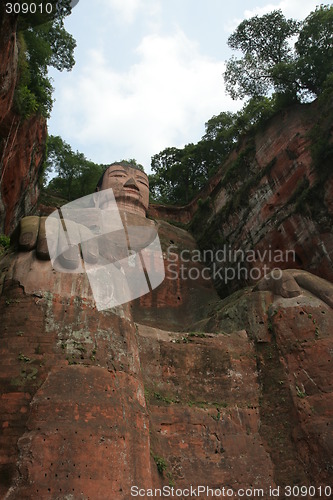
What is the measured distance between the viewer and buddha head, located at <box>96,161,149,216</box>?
79.2ft

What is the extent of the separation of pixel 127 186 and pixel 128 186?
0.05m

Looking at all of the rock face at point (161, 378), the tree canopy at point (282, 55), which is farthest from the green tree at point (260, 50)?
the rock face at point (161, 378)

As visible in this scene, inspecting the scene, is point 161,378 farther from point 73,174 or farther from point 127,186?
point 73,174

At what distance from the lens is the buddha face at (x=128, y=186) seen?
2414cm

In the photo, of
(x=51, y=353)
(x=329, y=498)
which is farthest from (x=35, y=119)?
(x=329, y=498)

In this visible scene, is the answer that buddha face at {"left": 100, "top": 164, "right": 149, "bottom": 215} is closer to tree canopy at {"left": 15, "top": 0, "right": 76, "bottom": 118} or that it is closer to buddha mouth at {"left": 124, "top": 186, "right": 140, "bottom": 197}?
buddha mouth at {"left": 124, "top": 186, "right": 140, "bottom": 197}

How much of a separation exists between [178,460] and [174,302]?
10450mm

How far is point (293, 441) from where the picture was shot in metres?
10.2

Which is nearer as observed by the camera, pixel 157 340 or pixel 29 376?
pixel 29 376

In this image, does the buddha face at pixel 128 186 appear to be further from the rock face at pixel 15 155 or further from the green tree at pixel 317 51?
the green tree at pixel 317 51

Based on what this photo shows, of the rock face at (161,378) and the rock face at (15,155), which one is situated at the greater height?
the rock face at (15,155)

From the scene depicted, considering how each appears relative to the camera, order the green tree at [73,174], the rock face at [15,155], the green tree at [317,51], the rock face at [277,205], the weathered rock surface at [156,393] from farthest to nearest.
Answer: the green tree at [73,174]
the green tree at [317,51]
the rock face at [277,205]
the rock face at [15,155]
the weathered rock surface at [156,393]

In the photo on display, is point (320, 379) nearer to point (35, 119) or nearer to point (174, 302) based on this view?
point (174, 302)

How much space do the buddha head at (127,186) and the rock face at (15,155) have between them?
6662 mm
